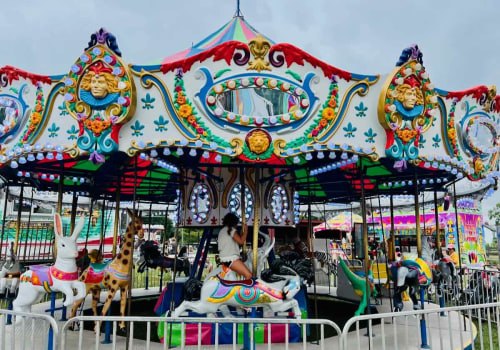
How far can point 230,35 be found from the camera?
8125 millimetres

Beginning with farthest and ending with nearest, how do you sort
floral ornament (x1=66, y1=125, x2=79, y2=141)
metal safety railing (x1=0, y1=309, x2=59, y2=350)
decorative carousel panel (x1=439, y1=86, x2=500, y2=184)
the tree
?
the tree, decorative carousel panel (x1=439, y1=86, x2=500, y2=184), floral ornament (x1=66, y1=125, x2=79, y2=141), metal safety railing (x1=0, y1=309, x2=59, y2=350)

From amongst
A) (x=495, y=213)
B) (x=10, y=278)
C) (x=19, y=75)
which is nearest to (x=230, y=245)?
(x=19, y=75)

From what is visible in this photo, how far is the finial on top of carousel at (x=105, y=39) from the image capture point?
4793 millimetres

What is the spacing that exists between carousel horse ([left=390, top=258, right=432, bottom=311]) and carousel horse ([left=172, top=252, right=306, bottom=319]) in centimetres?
156

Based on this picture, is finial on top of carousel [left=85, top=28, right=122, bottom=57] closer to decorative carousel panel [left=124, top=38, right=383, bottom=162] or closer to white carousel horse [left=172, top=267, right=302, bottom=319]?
decorative carousel panel [left=124, top=38, right=383, bottom=162]

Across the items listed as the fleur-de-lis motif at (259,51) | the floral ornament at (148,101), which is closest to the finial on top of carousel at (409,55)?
the fleur-de-lis motif at (259,51)

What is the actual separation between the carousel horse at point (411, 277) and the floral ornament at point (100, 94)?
4308 mm

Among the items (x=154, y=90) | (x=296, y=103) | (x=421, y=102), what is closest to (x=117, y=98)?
(x=154, y=90)

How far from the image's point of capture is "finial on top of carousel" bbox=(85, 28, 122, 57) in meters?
4.79

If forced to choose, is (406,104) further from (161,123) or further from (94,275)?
(94,275)

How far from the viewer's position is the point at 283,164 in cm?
624

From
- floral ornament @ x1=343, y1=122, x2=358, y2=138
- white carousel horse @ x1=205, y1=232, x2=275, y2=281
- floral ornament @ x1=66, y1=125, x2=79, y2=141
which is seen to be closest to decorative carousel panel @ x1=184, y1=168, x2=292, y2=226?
white carousel horse @ x1=205, y1=232, x2=275, y2=281

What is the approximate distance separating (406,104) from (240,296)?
3.23 m

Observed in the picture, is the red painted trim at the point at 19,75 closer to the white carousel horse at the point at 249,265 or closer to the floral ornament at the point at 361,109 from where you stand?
the white carousel horse at the point at 249,265
